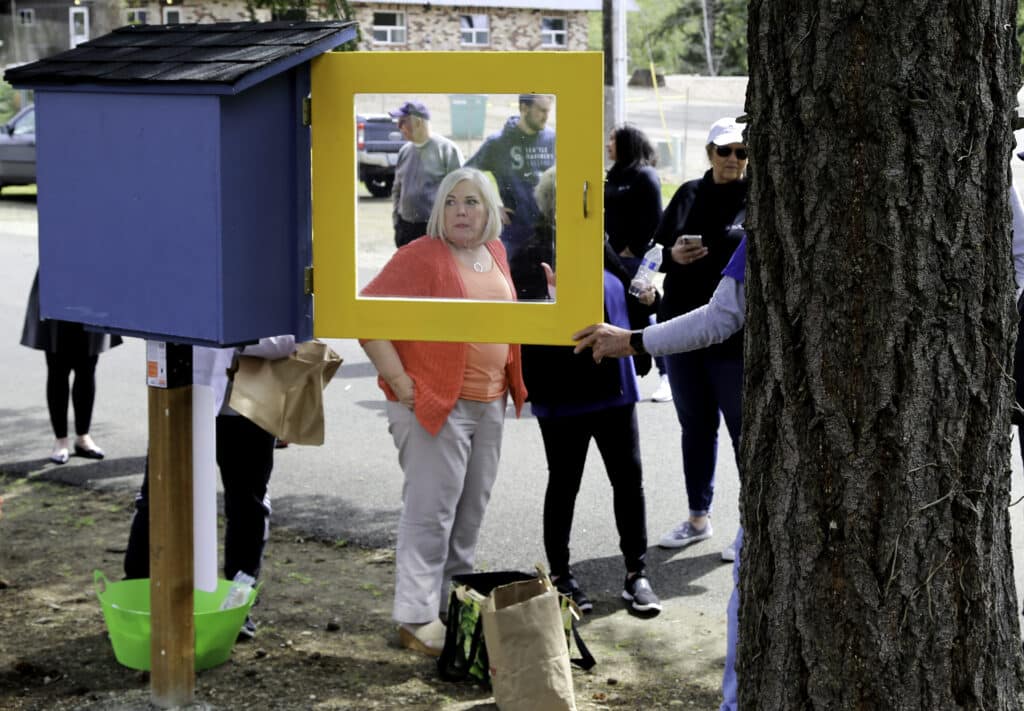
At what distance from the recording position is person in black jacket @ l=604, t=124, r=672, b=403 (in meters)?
8.09

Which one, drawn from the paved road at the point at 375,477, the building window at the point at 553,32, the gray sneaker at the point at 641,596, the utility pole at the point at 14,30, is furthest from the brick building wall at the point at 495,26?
Answer: the gray sneaker at the point at 641,596

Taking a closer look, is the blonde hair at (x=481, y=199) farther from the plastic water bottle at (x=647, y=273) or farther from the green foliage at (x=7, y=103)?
the green foliage at (x=7, y=103)

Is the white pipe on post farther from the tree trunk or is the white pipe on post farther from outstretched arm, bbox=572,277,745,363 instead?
the tree trunk

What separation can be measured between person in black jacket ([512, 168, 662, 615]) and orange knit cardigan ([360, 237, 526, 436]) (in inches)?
9.5

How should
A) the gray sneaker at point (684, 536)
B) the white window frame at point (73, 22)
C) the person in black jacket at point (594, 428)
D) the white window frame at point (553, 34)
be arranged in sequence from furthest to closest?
the white window frame at point (553, 34)
the white window frame at point (73, 22)
the gray sneaker at point (684, 536)
the person in black jacket at point (594, 428)

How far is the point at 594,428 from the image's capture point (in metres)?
5.55

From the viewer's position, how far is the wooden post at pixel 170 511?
423cm

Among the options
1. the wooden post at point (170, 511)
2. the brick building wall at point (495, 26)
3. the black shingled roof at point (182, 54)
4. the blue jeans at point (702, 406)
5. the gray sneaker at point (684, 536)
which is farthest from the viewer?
the brick building wall at point (495, 26)

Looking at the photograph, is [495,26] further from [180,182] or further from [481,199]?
[180,182]

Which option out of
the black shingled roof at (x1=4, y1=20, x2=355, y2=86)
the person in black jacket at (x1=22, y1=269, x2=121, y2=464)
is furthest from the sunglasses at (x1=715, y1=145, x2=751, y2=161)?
the person in black jacket at (x1=22, y1=269, x2=121, y2=464)

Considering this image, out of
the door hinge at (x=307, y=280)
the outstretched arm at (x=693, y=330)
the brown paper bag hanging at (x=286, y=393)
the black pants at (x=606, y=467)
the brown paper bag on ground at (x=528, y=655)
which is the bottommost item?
the brown paper bag on ground at (x=528, y=655)

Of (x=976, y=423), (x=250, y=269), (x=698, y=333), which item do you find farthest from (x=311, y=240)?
(x=976, y=423)

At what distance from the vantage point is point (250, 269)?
3.93 metres

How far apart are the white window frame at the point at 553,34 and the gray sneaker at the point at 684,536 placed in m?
43.5
